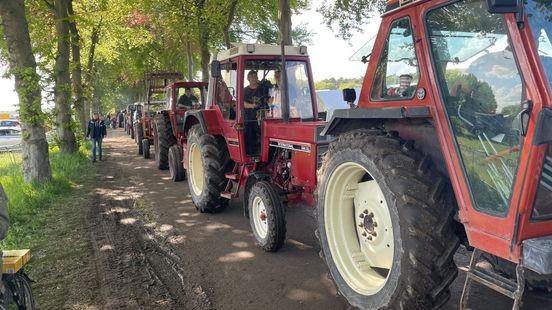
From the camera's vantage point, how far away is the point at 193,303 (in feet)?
13.0

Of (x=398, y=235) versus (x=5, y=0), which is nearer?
(x=398, y=235)

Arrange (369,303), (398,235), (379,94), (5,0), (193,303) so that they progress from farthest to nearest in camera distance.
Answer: (5,0), (193,303), (379,94), (369,303), (398,235)

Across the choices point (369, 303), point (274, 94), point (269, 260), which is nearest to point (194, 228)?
point (269, 260)

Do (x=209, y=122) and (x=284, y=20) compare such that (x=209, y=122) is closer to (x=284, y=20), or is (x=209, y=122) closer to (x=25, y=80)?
(x=284, y=20)

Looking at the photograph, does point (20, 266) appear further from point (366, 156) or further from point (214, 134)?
point (214, 134)

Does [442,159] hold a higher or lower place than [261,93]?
lower

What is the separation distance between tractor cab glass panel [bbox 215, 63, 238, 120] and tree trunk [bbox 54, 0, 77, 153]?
21.1 ft

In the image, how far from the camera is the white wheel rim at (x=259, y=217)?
212 inches

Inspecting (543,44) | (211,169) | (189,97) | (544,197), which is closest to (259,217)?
(211,169)

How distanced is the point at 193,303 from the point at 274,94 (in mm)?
3128

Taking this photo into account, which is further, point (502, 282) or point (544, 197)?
point (502, 282)

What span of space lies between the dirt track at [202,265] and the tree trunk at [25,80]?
223 cm

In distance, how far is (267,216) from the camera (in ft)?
16.8

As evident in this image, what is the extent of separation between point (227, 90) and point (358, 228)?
3.57 metres
